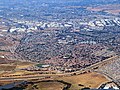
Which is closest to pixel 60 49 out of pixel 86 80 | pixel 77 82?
pixel 86 80

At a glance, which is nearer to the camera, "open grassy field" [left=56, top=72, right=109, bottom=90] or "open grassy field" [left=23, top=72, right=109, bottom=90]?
"open grassy field" [left=23, top=72, right=109, bottom=90]

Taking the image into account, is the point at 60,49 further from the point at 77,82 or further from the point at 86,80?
the point at 77,82

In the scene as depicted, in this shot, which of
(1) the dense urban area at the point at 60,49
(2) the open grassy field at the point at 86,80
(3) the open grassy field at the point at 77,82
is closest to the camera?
(3) the open grassy field at the point at 77,82

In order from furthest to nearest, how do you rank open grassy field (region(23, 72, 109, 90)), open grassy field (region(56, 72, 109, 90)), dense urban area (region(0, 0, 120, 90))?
dense urban area (region(0, 0, 120, 90)) < open grassy field (region(56, 72, 109, 90)) < open grassy field (region(23, 72, 109, 90))

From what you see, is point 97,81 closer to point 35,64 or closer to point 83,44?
point 35,64

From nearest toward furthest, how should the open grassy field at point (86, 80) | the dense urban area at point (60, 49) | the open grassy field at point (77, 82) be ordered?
the open grassy field at point (77, 82) < the open grassy field at point (86, 80) < the dense urban area at point (60, 49)

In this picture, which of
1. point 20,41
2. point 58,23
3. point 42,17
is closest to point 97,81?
point 20,41

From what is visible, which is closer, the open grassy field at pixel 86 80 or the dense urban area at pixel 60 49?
the open grassy field at pixel 86 80

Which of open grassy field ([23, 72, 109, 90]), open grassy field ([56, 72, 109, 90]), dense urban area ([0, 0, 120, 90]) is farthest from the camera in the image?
dense urban area ([0, 0, 120, 90])
